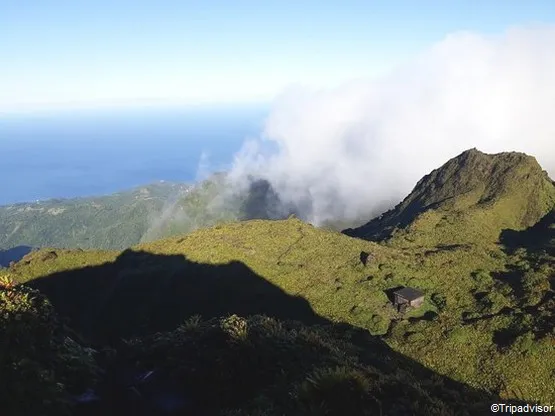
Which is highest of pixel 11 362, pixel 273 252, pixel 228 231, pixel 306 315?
pixel 228 231

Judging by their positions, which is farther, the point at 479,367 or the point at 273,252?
the point at 273,252

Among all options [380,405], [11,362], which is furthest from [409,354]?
[11,362]

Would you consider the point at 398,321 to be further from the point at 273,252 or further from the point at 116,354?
the point at 116,354

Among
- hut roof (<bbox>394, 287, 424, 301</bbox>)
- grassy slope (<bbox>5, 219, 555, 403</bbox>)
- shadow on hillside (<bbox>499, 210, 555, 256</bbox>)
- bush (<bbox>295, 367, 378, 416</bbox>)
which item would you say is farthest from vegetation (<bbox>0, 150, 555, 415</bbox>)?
hut roof (<bbox>394, 287, 424, 301</bbox>)

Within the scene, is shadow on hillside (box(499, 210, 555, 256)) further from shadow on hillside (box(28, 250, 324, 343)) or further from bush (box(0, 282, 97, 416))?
bush (box(0, 282, 97, 416))

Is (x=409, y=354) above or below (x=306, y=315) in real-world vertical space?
below

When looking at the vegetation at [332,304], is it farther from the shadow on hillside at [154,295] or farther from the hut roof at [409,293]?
the hut roof at [409,293]

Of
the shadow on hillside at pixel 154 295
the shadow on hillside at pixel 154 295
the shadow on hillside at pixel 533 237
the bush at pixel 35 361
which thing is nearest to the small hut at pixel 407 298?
the shadow on hillside at pixel 154 295

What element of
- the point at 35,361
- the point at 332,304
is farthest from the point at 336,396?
the point at 332,304
